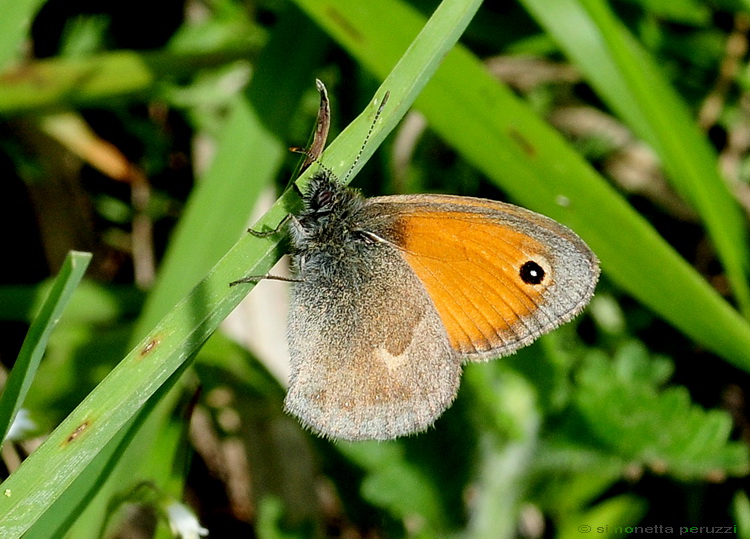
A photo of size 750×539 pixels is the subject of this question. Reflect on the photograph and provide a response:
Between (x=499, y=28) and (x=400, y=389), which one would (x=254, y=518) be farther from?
(x=499, y=28)

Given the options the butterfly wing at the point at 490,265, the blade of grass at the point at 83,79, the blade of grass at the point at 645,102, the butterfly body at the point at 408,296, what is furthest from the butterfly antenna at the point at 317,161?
the blade of grass at the point at 83,79

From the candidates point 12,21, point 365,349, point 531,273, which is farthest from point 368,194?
point 12,21

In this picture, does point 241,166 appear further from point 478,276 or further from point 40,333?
point 40,333

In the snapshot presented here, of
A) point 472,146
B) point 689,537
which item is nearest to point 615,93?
point 472,146

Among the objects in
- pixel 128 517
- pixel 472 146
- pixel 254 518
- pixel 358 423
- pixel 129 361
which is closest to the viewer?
pixel 129 361

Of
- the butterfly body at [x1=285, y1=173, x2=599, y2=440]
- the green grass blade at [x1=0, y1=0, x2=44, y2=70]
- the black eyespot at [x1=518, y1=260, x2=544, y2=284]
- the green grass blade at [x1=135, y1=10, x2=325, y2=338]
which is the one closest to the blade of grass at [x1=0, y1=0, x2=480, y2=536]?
the butterfly body at [x1=285, y1=173, x2=599, y2=440]

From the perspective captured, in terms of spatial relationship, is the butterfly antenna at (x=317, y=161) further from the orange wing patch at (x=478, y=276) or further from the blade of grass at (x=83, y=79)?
the blade of grass at (x=83, y=79)
